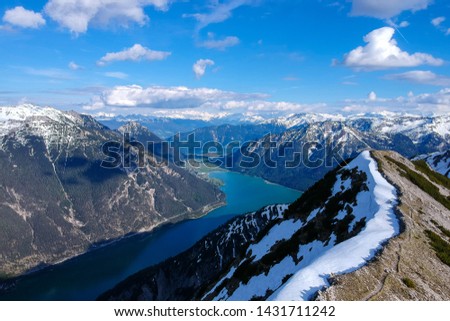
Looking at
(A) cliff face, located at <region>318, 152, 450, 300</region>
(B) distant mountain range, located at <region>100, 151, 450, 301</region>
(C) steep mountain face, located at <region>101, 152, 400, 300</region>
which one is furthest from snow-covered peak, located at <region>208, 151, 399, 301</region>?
(A) cliff face, located at <region>318, 152, 450, 300</region>

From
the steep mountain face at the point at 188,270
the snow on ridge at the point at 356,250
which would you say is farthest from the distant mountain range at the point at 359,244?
the steep mountain face at the point at 188,270

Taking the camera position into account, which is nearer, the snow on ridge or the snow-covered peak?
the snow on ridge

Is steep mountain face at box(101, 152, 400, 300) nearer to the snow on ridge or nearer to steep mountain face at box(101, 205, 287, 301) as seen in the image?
the snow on ridge

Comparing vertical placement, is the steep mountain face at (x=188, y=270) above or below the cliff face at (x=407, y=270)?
below

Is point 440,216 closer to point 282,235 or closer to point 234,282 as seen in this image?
point 282,235

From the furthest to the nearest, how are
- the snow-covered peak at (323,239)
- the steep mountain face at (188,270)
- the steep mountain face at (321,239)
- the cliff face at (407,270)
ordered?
1. the steep mountain face at (188,270)
2. the steep mountain face at (321,239)
3. the snow-covered peak at (323,239)
4. the cliff face at (407,270)

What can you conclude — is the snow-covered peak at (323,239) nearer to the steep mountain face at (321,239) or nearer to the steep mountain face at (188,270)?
the steep mountain face at (321,239)
